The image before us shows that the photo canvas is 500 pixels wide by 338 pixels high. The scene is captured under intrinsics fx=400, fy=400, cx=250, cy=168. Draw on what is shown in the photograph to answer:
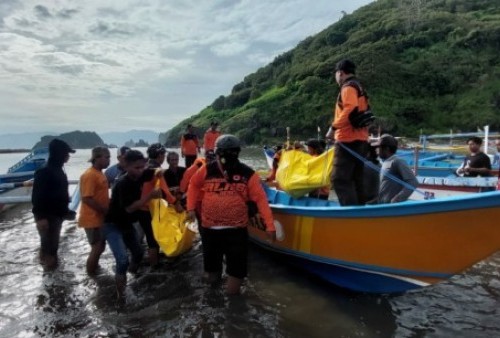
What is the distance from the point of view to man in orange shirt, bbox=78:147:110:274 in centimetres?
536

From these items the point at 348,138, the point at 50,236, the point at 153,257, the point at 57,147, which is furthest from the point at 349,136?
the point at 50,236

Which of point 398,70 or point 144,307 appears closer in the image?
point 144,307

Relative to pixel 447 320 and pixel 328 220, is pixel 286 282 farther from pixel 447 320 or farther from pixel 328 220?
pixel 447 320

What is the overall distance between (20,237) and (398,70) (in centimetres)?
6623

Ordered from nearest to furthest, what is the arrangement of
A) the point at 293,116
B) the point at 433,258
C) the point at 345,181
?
the point at 433,258 → the point at 345,181 → the point at 293,116

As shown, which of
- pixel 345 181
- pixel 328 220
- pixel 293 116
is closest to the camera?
pixel 328 220

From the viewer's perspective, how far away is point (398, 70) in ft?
215

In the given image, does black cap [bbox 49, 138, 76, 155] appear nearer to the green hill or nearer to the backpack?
the backpack

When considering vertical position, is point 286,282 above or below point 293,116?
below

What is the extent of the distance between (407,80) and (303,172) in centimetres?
6459

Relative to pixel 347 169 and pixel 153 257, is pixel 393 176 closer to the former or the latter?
pixel 347 169

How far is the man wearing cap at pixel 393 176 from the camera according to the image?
5047 millimetres

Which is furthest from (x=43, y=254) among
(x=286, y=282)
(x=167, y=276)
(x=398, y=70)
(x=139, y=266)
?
(x=398, y=70)

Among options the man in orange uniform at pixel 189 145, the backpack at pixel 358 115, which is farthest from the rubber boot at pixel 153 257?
the man in orange uniform at pixel 189 145
